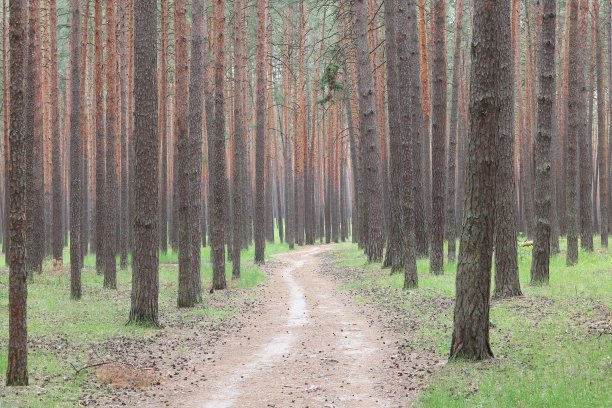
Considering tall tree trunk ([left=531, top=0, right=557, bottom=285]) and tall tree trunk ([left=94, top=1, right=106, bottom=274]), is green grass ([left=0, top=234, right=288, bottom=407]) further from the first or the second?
tall tree trunk ([left=531, top=0, right=557, bottom=285])

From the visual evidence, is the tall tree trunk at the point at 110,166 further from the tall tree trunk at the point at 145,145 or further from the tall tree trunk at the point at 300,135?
the tall tree trunk at the point at 300,135

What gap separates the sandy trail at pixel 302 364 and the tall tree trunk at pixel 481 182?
1.24 m

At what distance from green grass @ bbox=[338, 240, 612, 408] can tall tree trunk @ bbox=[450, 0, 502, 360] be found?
0.41 metres

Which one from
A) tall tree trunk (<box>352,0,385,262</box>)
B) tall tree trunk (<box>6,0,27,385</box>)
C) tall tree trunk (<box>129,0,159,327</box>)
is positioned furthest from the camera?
tall tree trunk (<box>352,0,385,262</box>)

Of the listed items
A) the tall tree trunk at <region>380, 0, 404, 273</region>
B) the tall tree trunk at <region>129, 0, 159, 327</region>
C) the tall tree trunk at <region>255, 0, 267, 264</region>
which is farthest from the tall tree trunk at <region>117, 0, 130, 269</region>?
the tall tree trunk at <region>129, 0, 159, 327</region>

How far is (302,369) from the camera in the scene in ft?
28.6

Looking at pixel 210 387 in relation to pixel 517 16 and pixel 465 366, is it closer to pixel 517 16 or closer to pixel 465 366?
pixel 465 366

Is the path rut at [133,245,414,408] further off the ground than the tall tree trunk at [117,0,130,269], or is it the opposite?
the tall tree trunk at [117,0,130,269]

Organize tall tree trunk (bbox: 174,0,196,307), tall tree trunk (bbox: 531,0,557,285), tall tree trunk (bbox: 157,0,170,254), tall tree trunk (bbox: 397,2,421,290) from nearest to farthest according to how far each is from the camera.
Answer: tall tree trunk (bbox: 531,0,557,285) < tall tree trunk (bbox: 174,0,196,307) < tall tree trunk (bbox: 397,2,421,290) < tall tree trunk (bbox: 157,0,170,254)

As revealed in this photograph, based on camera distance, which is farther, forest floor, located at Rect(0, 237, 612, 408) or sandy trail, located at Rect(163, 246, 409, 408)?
sandy trail, located at Rect(163, 246, 409, 408)

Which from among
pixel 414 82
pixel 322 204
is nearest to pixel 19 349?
pixel 414 82

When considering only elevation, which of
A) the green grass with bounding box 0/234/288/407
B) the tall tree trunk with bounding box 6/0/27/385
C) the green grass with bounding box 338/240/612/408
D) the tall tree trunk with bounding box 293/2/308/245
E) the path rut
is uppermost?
the tall tree trunk with bounding box 293/2/308/245

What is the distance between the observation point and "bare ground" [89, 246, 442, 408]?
726 centimetres

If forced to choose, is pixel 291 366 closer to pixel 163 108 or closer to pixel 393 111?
pixel 393 111
